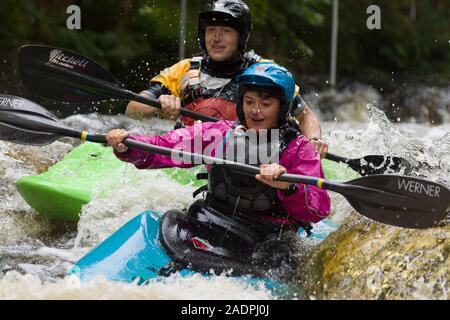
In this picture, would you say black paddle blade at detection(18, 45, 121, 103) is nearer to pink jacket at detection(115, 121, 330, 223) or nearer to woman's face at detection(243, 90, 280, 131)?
pink jacket at detection(115, 121, 330, 223)

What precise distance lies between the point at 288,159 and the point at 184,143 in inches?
18.9

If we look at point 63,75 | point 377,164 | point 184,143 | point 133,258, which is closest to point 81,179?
point 63,75

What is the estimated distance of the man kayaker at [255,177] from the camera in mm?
3264

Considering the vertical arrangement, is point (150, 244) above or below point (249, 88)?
below

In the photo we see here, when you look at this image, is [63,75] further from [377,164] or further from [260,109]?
[377,164]

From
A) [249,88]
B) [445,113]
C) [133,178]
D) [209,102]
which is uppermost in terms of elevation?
[249,88]

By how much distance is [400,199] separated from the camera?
10.3ft

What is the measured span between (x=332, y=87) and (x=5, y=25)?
13.0 feet

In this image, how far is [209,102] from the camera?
14.2 ft

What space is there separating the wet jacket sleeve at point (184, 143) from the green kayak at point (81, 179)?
978 mm

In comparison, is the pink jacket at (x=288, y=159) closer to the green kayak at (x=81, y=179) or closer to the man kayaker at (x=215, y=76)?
the man kayaker at (x=215, y=76)

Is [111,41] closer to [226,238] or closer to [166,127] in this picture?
[166,127]

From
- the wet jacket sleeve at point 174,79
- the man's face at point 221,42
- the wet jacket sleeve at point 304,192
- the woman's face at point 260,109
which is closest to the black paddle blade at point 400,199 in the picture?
the wet jacket sleeve at point 304,192
